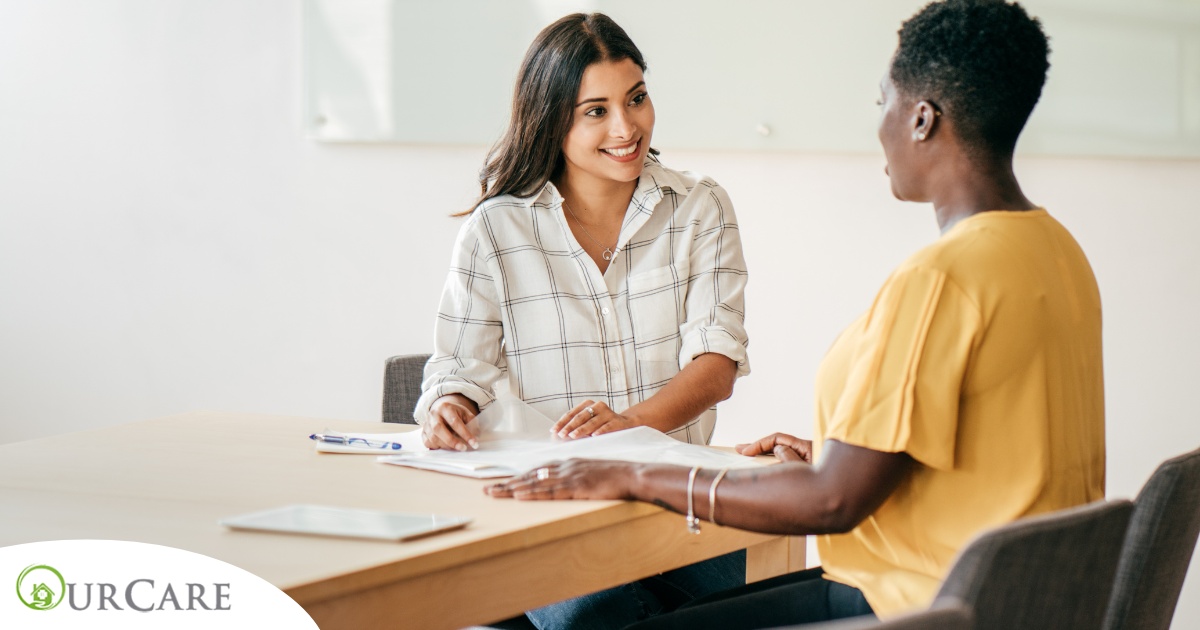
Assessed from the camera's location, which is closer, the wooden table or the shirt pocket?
the wooden table

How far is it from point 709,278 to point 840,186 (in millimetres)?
974

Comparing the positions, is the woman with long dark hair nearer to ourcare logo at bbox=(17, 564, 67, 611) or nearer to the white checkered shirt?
the white checkered shirt

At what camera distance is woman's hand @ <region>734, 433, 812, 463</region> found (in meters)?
1.76

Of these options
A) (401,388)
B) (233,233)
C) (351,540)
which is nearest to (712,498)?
(351,540)

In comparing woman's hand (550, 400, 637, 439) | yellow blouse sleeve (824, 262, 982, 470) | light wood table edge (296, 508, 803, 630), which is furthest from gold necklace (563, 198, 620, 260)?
yellow blouse sleeve (824, 262, 982, 470)

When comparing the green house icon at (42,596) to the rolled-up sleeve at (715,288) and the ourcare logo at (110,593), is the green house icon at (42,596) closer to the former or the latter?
the ourcare logo at (110,593)

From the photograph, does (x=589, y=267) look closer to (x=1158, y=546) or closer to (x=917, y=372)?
(x=917, y=372)

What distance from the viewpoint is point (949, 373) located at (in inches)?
47.4

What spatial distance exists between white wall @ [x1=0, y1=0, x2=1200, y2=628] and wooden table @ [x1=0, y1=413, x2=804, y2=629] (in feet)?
4.37

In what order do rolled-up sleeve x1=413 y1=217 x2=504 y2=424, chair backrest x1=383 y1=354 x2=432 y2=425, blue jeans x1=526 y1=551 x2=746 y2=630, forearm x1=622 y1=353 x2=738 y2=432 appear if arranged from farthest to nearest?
1. chair backrest x1=383 y1=354 x2=432 y2=425
2. rolled-up sleeve x1=413 y1=217 x2=504 y2=424
3. forearm x1=622 y1=353 x2=738 y2=432
4. blue jeans x1=526 y1=551 x2=746 y2=630

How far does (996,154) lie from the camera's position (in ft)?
4.38

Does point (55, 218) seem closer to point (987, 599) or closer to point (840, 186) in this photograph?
point (840, 186)

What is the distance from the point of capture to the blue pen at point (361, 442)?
1.81 metres

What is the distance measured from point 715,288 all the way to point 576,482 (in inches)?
31.1
